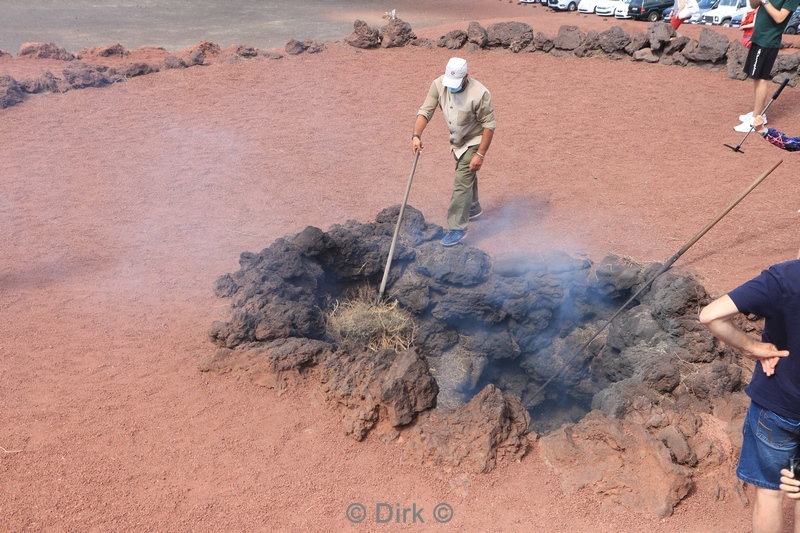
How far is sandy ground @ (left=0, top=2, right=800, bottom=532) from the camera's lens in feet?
13.3

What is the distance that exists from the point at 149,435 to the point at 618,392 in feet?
10.7

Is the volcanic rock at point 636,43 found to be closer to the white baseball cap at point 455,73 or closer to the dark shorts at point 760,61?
the dark shorts at point 760,61

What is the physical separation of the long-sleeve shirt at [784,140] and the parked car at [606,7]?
56.6 ft

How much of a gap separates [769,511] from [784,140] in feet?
13.0

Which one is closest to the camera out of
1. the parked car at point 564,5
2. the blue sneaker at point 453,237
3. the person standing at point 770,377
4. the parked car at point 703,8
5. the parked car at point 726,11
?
the person standing at point 770,377

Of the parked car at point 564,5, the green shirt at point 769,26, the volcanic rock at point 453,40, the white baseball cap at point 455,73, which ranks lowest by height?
the volcanic rock at point 453,40

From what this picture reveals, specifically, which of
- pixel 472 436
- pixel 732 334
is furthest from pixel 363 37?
pixel 732 334

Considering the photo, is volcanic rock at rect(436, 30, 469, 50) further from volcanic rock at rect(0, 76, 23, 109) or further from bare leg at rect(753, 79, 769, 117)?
volcanic rock at rect(0, 76, 23, 109)

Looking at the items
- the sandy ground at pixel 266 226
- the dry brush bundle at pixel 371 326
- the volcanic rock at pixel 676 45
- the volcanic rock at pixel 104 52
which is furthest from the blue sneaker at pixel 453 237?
the volcanic rock at pixel 104 52

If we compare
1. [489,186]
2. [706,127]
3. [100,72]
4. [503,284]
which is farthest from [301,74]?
[503,284]

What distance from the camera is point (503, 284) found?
6289 millimetres

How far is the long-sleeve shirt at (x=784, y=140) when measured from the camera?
19.9 feet

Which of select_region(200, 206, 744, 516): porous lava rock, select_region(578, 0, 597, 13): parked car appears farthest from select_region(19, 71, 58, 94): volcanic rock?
select_region(578, 0, 597, 13): parked car

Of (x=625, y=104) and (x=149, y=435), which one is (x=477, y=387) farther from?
(x=625, y=104)
